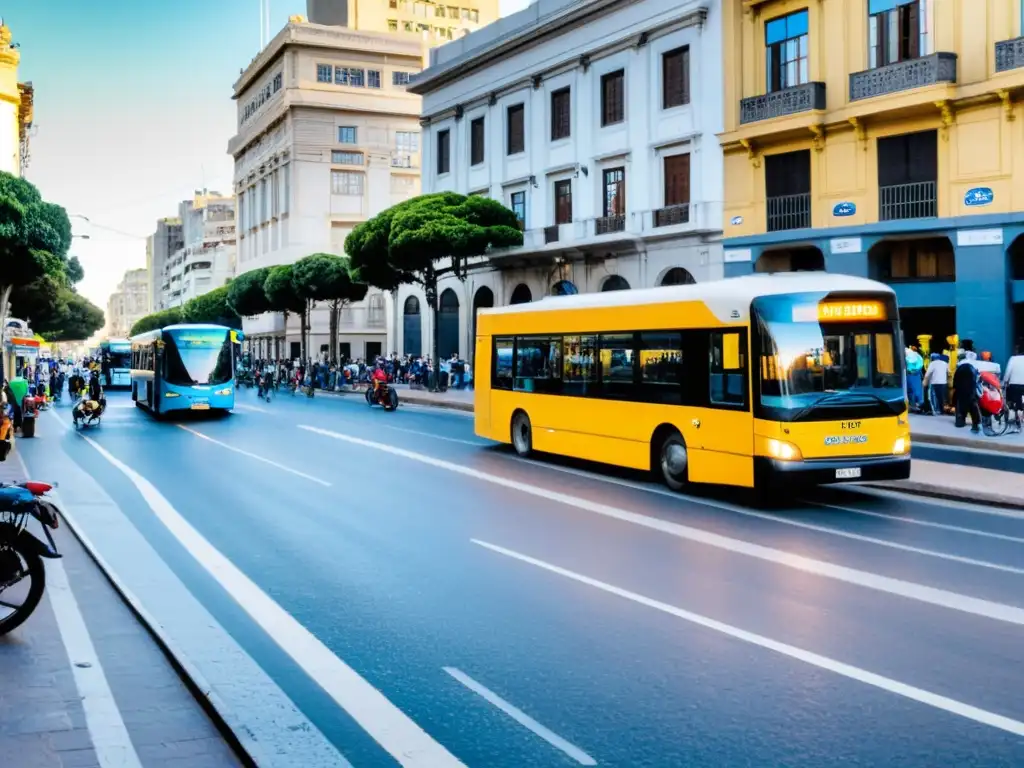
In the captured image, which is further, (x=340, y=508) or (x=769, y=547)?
(x=340, y=508)

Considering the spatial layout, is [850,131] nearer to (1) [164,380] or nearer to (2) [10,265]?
(1) [164,380]

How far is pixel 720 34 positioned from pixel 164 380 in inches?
782

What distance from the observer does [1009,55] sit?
26.1m

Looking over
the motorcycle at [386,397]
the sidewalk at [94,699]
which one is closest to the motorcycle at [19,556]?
the sidewalk at [94,699]

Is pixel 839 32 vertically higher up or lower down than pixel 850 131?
higher up

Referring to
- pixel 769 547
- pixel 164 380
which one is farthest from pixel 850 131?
pixel 769 547

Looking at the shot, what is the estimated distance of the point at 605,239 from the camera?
3834cm

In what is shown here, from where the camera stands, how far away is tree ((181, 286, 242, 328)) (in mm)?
99938

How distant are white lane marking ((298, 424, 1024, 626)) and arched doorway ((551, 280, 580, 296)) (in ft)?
77.9

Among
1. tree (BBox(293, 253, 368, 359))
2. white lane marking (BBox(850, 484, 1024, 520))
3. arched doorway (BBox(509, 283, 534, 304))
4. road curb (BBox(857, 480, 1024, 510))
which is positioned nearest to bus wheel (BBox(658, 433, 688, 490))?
white lane marking (BBox(850, 484, 1024, 520))

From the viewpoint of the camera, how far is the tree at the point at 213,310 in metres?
99.9

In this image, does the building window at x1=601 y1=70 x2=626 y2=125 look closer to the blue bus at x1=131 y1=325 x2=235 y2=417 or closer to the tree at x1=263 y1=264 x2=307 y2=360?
the blue bus at x1=131 y1=325 x2=235 y2=417

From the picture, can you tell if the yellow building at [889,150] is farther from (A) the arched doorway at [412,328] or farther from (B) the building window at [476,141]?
(A) the arched doorway at [412,328]

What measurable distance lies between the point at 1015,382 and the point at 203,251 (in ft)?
466
